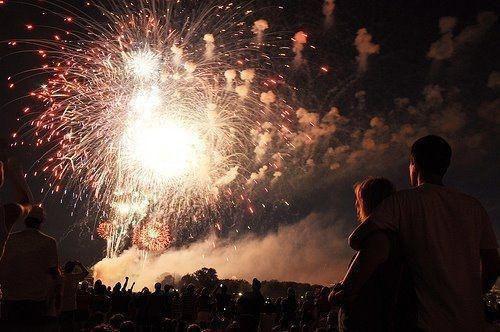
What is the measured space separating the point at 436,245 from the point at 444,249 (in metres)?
0.05

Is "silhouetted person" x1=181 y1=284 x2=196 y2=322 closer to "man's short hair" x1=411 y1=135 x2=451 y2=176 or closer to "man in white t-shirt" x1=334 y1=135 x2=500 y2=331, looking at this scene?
"man in white t-shirt" x1=334 y1=135 x2=500 y2=331

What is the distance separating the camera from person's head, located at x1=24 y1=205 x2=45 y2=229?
5324 millimetres

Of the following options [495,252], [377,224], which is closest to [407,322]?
[377,224]

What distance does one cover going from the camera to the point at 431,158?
293 cm

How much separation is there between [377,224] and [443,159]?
0.68 metres

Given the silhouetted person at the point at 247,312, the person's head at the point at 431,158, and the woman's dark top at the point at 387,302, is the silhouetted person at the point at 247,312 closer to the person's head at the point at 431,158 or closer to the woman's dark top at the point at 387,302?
the woman's dark top at the point at 387,302

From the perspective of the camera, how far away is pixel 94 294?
14.8 meters

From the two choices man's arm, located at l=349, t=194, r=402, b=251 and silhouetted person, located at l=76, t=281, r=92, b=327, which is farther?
silhouetted person, located at l=76, t=281, r=92, b=327

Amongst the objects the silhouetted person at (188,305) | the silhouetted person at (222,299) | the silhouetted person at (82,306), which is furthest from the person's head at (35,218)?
the silhouetted person at (222,299)

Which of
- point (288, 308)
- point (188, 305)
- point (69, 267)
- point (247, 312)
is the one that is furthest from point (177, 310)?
point (247, 312)

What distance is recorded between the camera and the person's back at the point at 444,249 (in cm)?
251

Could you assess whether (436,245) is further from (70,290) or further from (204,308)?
(204,308)

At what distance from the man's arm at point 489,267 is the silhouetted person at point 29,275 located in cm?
444

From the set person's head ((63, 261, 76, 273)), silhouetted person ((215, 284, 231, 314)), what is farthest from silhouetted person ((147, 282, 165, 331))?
person's head ((63, 261, 76, 273))
